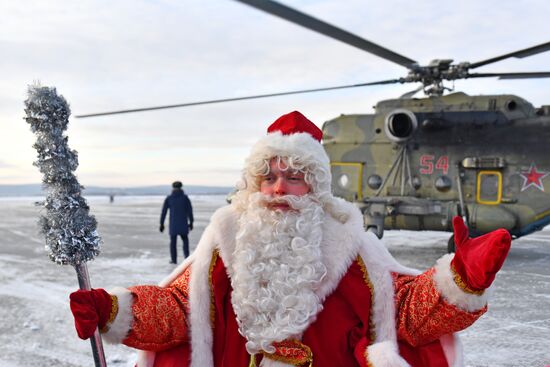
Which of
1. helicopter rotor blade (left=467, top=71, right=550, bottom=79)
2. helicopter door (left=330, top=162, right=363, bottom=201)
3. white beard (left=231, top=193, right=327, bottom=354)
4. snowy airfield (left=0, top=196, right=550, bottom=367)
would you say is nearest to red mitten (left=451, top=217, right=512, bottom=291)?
white beard (left=231, top=193, right=327, bottom=354)

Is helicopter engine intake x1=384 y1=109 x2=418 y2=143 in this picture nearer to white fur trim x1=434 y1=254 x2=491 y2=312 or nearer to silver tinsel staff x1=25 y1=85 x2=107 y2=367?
white fur trim x1=434 y1=254 x2=491 y2=312

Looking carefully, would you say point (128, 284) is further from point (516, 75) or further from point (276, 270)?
point (516, 75)

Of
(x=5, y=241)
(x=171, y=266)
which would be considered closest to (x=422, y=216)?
(x=171, y=266)

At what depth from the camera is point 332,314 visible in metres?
2.07

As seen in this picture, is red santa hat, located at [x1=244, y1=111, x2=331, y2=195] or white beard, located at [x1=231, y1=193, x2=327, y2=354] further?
red santa hat, located at [x1=244, y1=111, x2=331, y2=195]

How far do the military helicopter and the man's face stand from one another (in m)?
5.77

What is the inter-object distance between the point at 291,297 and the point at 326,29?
4419mm

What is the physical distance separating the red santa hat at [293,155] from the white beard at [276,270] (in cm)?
10

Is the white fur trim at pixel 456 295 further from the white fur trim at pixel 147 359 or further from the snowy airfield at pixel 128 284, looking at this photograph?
the snowy airfield at pixel 128 284

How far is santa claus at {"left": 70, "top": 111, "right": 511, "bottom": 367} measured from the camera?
1947mm

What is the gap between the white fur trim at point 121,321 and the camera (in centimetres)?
198

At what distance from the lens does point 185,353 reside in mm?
2137

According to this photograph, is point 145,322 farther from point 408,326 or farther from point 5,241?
point 5,241

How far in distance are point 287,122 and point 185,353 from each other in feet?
4.02
